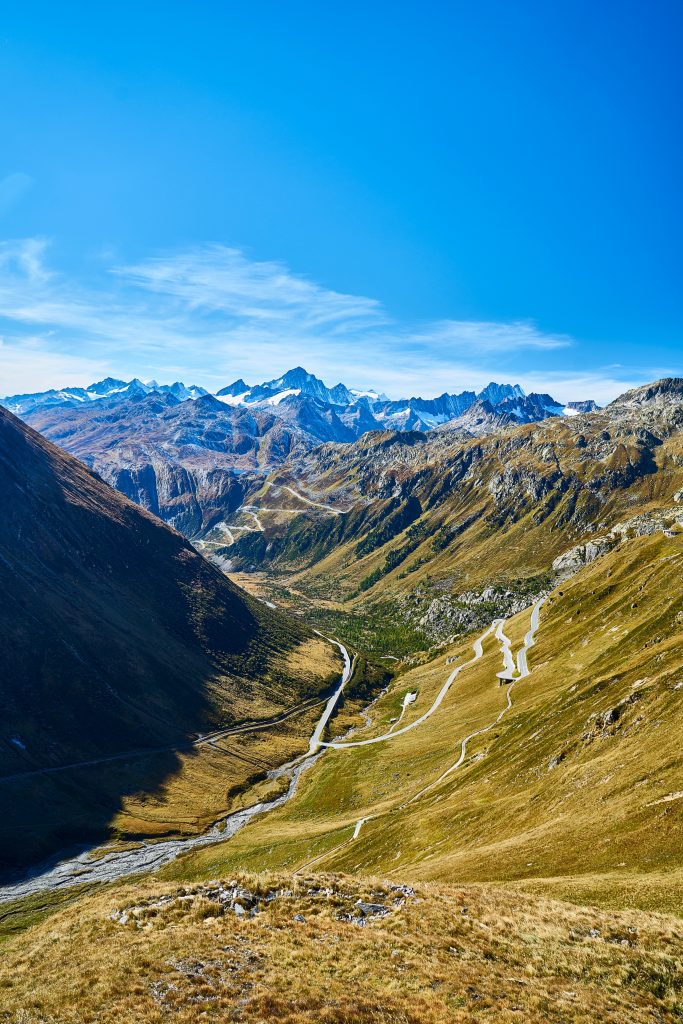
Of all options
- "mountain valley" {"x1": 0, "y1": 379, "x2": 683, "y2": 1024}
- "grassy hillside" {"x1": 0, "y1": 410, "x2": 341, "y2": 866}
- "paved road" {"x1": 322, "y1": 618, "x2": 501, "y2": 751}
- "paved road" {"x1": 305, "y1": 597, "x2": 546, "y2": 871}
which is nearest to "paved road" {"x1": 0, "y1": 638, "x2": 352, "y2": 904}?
"mountain valley" {"x1": 0, "y1": 379, "x2": 683, "y2": 1024}

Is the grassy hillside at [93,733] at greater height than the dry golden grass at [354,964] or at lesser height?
lesser

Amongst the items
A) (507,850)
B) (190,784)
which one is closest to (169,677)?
(190,784)

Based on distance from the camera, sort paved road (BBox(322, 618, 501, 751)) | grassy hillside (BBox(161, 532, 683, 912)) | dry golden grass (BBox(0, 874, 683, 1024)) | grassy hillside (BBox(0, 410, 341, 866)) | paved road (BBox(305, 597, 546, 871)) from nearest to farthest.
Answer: dry golden grass (BBox(0, 874, 683, 1024)) < grassy hillside (BBox(161, 532, 683, 912)) < paved road (BBox(305, 597, 546, 871)) < grassy hillside (BBox(0, 410, 341, 866)) < paved road (BBox(322, 618, 501, 751))

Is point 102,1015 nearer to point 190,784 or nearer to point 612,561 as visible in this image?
point 190,784

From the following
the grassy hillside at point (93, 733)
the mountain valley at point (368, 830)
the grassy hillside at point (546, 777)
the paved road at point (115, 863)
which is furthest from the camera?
the grassy hillside at point (93, 733)

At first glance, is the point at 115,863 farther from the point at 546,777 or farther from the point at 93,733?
the point at 546,777

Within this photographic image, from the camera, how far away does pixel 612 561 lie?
195 metres

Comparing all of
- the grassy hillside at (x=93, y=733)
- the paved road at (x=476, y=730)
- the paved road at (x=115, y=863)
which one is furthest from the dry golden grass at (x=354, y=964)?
the grassy hillside at (x=93, y=733)

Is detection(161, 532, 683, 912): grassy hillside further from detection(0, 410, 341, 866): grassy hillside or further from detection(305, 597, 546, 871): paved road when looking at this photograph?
detection(0, 410, 341, 866): grassy hillside

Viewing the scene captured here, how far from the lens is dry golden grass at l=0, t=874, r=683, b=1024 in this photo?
86.7 ft

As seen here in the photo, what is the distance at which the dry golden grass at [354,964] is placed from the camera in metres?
26.4

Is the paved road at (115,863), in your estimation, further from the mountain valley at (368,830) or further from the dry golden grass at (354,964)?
the dry golden grass at (354,964)

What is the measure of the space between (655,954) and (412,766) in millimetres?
108532

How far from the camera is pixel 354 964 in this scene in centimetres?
3066
